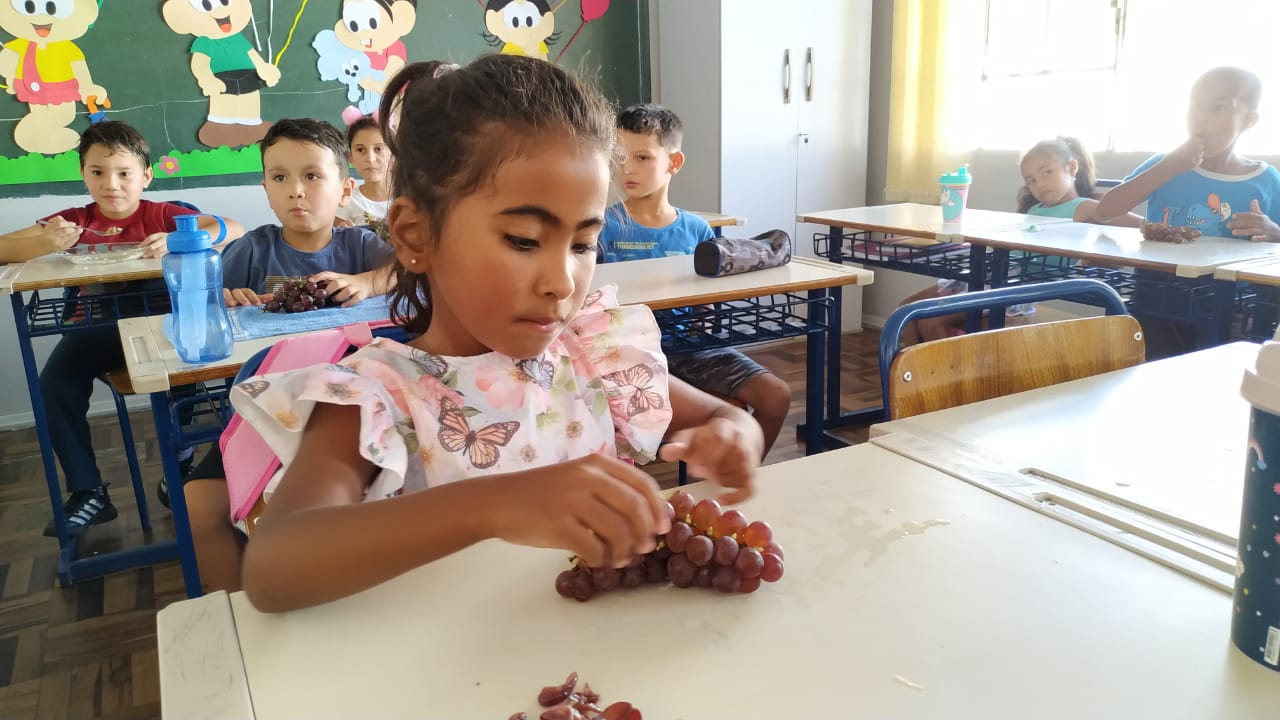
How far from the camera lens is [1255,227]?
8.20ft

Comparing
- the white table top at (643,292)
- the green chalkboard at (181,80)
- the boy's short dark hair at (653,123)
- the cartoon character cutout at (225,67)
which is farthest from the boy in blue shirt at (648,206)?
the cartoon character cutout at (225,67)

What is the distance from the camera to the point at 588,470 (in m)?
0.61

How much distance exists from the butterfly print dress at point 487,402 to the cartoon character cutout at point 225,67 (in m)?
3.17

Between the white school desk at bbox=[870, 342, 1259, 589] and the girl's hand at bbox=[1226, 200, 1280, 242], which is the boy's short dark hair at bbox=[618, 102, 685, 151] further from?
the white school desk at bbox=[870, 342, 1259, 589]

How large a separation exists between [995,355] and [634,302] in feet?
3.03

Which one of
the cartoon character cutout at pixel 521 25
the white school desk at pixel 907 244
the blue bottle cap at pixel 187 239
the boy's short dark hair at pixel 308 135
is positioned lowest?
the white school desk at pixel 907 244

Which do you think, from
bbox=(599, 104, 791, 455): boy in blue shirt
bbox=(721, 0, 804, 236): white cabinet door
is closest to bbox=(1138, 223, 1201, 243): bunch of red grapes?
bbox=(599, 104, 791, 455): boy in blue shirt

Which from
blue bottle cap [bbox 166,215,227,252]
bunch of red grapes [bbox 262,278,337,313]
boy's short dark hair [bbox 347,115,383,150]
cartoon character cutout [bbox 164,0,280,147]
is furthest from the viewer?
cartoon character cutout [bbox 164,0,280,147]

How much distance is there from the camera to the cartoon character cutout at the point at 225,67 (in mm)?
3607

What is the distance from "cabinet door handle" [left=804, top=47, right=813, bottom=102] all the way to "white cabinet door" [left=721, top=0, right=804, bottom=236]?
0.04 metres

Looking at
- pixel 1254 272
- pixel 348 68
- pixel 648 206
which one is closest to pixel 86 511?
pixel 648 206

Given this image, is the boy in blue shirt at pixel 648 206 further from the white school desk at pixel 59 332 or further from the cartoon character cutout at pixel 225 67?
the cartoon character cutout at pixel 225 67

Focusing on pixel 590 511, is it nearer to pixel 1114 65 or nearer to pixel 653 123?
pixel 653 123

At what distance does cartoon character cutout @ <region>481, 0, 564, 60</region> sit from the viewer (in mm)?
4195
